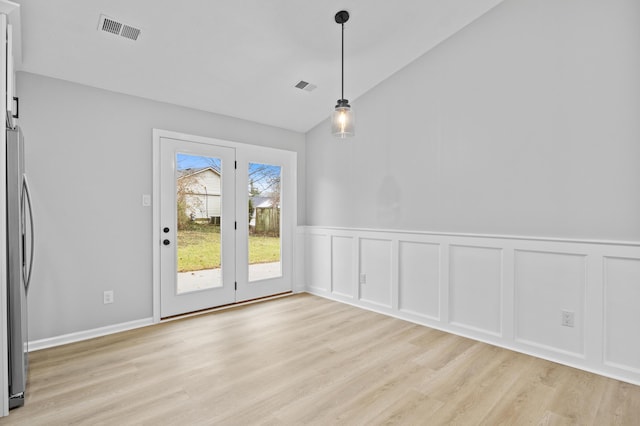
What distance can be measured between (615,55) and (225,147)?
382cm

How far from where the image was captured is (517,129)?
10.0 feet

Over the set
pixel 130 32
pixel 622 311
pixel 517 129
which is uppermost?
pixel 130 32

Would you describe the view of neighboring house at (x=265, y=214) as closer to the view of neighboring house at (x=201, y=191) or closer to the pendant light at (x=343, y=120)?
the view of neighboring house at (x=201, y=191)

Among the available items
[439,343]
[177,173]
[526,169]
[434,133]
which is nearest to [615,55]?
[526,169]

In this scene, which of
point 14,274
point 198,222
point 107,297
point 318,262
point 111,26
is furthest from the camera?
point 318,262

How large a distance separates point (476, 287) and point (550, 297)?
610 millimetres

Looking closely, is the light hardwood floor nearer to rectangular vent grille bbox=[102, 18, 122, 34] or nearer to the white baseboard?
the white baseboard

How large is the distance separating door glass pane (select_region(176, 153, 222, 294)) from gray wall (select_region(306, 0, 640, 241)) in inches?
73.1

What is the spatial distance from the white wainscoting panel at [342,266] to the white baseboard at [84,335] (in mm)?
2305

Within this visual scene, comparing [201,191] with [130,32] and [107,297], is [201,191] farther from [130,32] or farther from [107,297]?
[130,32]

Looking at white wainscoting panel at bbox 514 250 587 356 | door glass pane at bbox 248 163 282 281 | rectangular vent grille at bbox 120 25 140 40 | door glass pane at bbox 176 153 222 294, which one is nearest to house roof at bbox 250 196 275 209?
door glass pane at bbox 248 163 282 281

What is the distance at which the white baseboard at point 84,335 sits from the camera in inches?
119

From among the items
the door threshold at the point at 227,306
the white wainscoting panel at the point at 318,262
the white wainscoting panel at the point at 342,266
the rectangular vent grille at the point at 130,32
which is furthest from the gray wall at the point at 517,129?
the rectangular vent grille at the point at 130,32

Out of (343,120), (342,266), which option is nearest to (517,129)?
(343,120)
